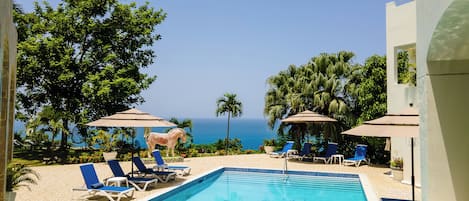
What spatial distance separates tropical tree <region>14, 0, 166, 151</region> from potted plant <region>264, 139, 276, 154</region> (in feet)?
26.6

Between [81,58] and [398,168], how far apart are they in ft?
60.9

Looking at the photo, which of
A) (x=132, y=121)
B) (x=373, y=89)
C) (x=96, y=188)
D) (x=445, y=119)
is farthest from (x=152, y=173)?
(x=373, y=89)

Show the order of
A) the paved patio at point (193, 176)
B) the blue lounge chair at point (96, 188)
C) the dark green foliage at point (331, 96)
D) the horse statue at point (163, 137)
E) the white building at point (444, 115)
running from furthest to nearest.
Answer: the horse statue at point (163, 137) → the dark green foliage at point (331, 96) → the paved patio at point (193, 176) → the blue lounge chair at point (96, 188) → the white building at point (444, 115)

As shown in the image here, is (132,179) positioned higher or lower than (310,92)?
lower

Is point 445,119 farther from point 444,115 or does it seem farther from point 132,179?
point 132,179

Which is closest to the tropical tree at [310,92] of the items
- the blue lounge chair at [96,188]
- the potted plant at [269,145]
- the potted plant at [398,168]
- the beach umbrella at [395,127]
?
the potted plant at [269,145]

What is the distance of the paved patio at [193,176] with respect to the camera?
33.3 ft

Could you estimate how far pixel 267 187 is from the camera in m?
13.1

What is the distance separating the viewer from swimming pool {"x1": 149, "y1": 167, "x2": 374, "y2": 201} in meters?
11.4

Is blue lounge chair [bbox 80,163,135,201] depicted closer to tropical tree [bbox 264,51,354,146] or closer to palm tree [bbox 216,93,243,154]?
tropical tree [bbox 264,51,354,146]

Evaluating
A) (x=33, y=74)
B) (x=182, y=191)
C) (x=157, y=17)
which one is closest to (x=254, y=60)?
(x=157, y=17)

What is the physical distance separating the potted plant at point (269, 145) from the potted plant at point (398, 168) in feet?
30.8

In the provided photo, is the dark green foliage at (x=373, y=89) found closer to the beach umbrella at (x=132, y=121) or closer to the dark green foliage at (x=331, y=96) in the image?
the dark green foliage at (x=331, y=96)

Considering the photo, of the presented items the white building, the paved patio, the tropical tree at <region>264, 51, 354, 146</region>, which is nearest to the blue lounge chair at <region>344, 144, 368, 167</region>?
the paved patio
